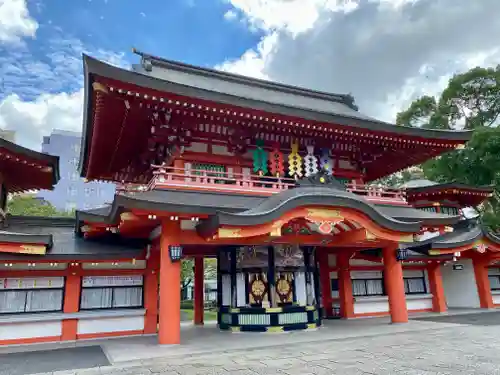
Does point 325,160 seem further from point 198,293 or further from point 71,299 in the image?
point 71,299

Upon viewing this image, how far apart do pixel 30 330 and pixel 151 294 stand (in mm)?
3760

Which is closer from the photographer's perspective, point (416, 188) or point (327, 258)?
point (327, 258)

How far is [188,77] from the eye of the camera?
16.5 metres

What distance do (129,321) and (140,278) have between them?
147cm

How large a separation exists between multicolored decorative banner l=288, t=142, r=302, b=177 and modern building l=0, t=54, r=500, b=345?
6cm

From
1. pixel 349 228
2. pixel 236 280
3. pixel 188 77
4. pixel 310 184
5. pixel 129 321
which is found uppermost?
pixel 188 77

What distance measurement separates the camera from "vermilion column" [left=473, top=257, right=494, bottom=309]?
722 inches

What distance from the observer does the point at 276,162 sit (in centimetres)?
1283

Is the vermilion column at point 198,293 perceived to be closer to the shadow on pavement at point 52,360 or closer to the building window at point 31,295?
the building window at point 31,295

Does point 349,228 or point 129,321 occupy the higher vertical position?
point 349,228

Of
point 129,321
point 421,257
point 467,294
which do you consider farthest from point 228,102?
point 467,294

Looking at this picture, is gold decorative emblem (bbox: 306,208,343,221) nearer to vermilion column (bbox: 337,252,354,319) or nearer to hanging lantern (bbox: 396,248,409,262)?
hanging lantern (bbox: 396,248,409,262)

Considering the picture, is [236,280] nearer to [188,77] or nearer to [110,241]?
[110,241]

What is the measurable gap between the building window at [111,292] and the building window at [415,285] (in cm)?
1237
